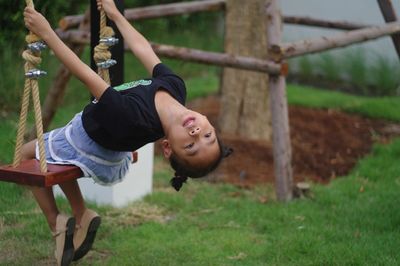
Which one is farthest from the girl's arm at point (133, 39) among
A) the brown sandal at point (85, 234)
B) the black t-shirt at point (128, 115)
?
the brown sandal at point (85, 234)

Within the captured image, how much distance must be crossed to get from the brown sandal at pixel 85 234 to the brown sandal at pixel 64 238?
0.18 m

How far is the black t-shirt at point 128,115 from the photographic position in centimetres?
333

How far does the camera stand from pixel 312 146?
681 cm

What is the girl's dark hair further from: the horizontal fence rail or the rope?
the horizontal fence rail

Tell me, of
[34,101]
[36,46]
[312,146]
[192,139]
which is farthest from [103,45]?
[312,146]

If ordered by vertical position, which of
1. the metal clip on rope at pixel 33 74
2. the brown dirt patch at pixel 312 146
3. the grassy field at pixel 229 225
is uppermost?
the metal clip on rope at pixel 33 74

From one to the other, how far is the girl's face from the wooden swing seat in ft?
1.65

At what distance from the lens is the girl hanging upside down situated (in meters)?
3.36

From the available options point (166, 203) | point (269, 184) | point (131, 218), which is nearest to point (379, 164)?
point (269, 184)

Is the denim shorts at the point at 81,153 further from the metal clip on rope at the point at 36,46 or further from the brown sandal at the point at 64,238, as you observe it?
the metal clip on rope at the point at 36,46

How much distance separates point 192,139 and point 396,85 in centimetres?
622

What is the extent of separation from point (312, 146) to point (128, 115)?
373 cm

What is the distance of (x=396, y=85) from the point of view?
9.08 metres

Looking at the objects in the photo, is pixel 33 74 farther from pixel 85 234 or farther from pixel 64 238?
pixel 85 234
